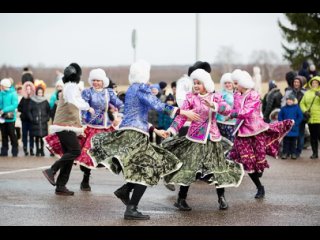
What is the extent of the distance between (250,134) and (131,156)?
8.92ft

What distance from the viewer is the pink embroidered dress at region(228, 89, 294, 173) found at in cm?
1146

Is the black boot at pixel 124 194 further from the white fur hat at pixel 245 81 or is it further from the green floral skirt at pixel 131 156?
the white fur hat at pixel 245 81

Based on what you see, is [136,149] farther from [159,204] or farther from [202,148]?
[159,204]

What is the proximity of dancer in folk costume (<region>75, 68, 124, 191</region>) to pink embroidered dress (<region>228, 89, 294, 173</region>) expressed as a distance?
1.92 metres

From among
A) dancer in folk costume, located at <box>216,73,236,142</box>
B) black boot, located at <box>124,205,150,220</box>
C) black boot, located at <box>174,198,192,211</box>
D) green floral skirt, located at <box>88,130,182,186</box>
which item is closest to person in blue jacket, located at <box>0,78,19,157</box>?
dancer in folk costume, located at <box>216,73,236,142</box>

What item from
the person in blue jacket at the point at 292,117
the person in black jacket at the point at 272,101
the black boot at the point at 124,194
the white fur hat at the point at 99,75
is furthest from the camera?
the person in black jacket at the point at 272,101

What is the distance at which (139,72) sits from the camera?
31.7 ft

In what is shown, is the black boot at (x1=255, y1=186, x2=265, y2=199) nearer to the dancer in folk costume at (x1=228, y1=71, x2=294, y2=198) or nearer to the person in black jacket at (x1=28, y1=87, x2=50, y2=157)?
the dancer in folk costume at (x1=228, y1=71, x2=294, y2=198)

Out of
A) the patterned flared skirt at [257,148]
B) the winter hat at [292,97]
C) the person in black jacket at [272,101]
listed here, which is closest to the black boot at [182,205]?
the patterned flared skirt at [257,148]

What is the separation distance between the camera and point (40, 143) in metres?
19.5

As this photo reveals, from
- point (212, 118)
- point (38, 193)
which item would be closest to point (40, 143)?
point (38, 193)

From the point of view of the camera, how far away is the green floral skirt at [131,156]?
940cm

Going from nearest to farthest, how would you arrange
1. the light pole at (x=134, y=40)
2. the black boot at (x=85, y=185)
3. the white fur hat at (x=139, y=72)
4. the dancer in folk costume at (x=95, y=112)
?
1. the white fur hat at (x=139, y=72)
2. the black boot at (x=85, y=185)
3. the dancer in folk costume at (x=95, y=112)
4. the light pole at (x=134, y=40)

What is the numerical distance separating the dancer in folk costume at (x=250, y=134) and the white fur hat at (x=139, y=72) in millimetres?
2151
